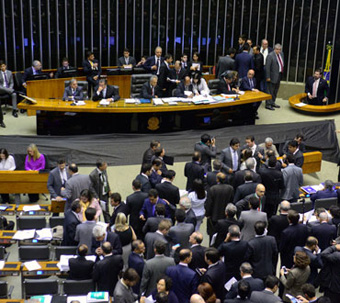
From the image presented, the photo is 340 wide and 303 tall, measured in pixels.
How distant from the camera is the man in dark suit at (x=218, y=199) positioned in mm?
8219

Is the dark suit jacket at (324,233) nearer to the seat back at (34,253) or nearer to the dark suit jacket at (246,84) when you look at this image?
the seat back at (34,253)

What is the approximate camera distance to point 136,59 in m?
16.4

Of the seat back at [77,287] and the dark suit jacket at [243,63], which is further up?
the dark suit jacket at [243,63]

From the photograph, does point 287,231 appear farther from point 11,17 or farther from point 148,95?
point 11,17

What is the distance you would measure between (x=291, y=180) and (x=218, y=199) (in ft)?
4.80

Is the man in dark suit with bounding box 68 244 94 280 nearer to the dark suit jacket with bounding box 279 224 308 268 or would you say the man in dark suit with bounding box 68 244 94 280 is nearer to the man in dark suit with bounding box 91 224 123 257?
the man in dark suit with bounding box 91 224 123 257

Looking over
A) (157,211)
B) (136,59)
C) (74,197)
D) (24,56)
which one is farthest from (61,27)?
(157,211)

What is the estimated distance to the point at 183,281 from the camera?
6305mm

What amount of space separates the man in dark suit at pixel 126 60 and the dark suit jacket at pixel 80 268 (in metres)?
8.86

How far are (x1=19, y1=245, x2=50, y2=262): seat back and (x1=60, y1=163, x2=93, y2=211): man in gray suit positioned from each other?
125cm

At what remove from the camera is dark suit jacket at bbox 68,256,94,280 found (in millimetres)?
6633

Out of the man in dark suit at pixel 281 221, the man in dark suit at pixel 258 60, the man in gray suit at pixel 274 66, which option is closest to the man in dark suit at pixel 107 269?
the man in dark suit at pixel 281 221

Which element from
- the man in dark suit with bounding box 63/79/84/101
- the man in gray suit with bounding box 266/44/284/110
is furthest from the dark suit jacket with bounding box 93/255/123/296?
the man in gray suit with bounding box 266/44/284/110

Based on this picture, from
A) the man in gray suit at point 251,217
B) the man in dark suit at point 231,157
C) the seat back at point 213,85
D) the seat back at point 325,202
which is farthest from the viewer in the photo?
the seat back at point 213,85
